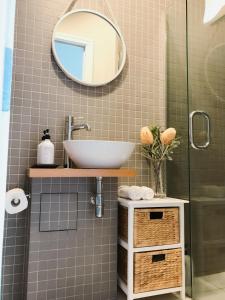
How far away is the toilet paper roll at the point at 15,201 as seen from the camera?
1.39 meters

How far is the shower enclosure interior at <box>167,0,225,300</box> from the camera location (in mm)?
1685

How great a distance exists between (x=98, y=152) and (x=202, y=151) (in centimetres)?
81

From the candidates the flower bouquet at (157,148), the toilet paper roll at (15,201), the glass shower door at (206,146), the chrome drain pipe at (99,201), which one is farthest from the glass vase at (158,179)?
the toilet paper roll at (15,201)

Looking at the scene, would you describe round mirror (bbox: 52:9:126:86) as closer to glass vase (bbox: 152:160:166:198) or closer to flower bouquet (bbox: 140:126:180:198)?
flower bouquet (bbox: 140:126:180:198)

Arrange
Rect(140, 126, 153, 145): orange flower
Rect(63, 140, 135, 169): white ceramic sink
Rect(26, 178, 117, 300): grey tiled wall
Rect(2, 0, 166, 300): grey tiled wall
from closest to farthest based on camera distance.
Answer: Rect(63, 140, 135, 169): white ceramic sink → Rect(26, 178, 117, 300): grey tiled wall → Rect(2, 0, 166, 300): grey tiled wall → Rect(140, 126, 153, 145): orange flower

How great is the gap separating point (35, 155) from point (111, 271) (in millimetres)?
908

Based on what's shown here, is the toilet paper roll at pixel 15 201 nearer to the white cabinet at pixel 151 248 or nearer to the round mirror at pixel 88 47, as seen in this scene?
the white cabinet at pixel 151 248

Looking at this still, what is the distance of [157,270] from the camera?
1.52 m

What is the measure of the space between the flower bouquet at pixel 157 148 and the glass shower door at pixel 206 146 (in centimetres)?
17

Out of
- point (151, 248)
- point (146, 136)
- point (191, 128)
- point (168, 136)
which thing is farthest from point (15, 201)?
point (191, 128)

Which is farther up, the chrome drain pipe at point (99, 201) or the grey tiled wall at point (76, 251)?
the chrome drain pipe at point (99, 201)

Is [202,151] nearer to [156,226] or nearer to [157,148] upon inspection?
[157,148]

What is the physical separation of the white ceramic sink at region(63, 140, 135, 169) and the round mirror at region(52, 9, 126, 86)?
642 millimetres

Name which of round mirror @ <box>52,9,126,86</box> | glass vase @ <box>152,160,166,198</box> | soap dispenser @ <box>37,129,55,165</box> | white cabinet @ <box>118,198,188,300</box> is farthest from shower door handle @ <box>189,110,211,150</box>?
soap dispenser @ <box>37,129,55,165</box>
